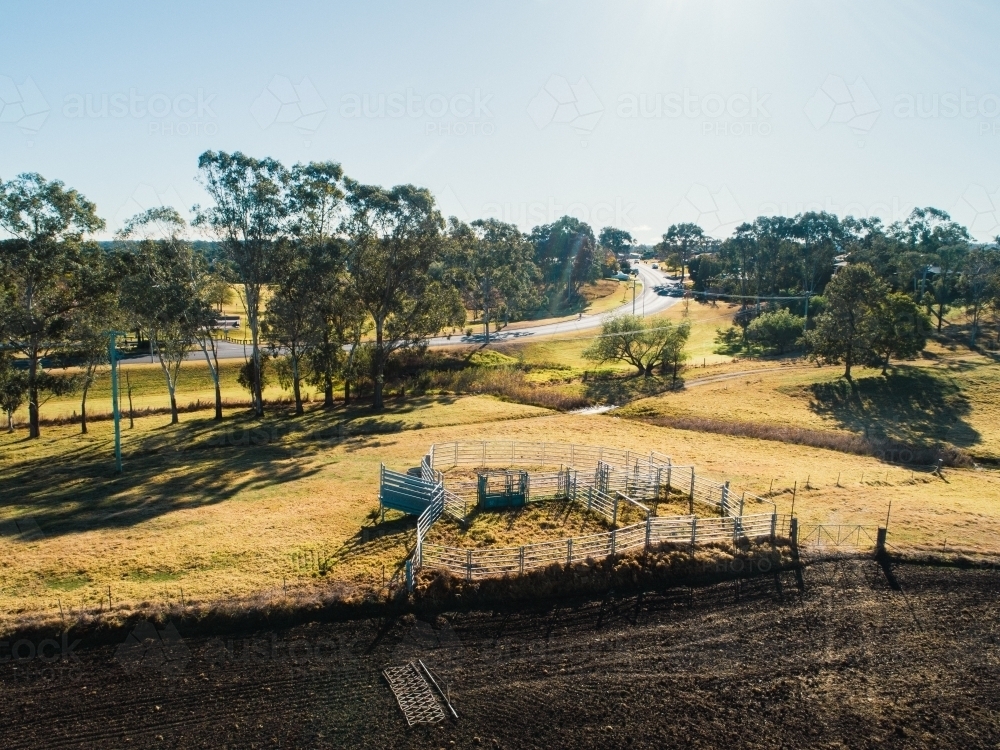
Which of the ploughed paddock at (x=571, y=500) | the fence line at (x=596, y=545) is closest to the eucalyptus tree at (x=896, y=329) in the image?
the ploughed paddock at (x=571, y=500)

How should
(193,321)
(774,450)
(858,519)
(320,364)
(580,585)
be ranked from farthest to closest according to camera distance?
(320,364), (193,321), (774,450), (858,519), (580,585)

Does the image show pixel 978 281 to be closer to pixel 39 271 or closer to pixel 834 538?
pixel 834 538

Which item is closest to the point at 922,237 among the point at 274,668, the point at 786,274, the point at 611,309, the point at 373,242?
the point at 786,274

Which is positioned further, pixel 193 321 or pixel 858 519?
pixel 193 321

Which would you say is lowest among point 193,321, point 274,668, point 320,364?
point 274,668

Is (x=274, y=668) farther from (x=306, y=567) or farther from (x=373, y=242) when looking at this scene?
(x=373, y=242)

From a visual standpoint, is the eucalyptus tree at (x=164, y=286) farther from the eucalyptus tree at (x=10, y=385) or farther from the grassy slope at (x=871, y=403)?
the grassy slope at (x=871, y=403)

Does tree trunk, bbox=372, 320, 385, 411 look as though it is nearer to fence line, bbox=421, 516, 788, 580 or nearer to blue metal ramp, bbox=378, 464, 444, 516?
blue metal ramp, bbox=378, 464, 444, 516
